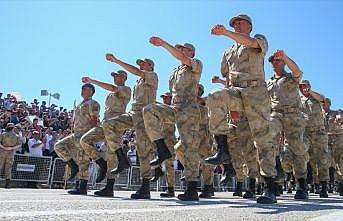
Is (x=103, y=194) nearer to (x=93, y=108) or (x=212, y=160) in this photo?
(x=93, y=108)

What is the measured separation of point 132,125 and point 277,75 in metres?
3.32

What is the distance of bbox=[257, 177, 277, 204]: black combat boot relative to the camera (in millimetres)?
5426

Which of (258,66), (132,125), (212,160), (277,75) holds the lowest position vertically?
(212,160)

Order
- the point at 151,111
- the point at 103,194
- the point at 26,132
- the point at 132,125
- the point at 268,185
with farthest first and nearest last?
1. the point at 26,132
2. the point at 132,125
3. the point at 103,194
4. the point at 151,111
5. the point at 268,185

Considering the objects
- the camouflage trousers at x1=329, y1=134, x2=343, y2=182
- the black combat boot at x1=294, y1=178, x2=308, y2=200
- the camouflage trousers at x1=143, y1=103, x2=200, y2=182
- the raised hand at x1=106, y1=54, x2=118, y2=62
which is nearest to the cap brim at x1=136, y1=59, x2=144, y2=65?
the raised hand at x1=106, y1=54, x2=118, y2=62

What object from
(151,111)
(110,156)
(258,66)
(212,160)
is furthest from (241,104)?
(110,156)

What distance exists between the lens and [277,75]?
8.27m

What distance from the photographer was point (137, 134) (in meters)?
7.16

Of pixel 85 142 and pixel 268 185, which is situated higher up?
pixel 85 142

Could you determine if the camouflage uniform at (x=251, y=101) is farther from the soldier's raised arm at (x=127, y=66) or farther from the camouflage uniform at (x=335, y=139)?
the camouflage uniform at (x=335, y=139)

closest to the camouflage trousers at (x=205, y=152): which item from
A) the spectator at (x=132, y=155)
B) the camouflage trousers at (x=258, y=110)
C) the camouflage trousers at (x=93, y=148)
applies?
the camouflage trousers at (x=93, y=148)

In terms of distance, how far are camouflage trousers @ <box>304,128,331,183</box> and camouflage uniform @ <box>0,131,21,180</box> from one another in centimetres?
877

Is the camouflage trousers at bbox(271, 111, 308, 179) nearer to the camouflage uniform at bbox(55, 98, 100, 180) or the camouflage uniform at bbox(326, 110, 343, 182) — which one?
the camouflage uniform at bbox(55, 98, 100, 180)

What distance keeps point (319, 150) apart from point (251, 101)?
5107mm
